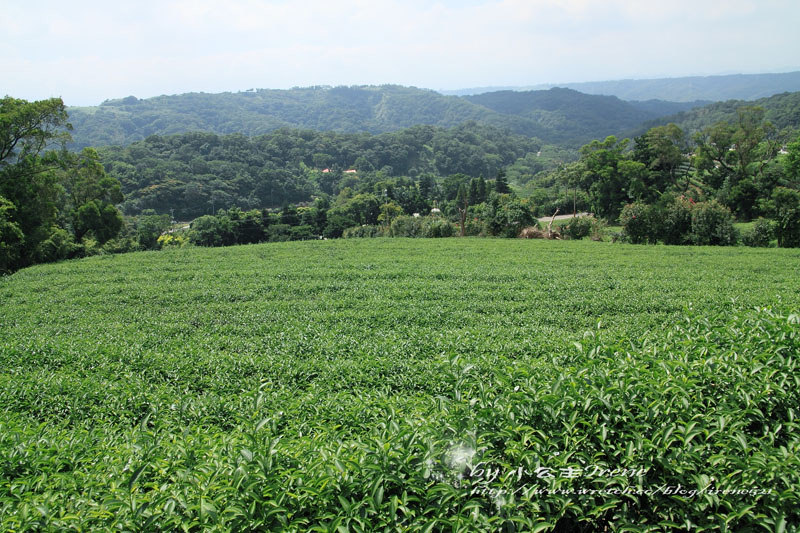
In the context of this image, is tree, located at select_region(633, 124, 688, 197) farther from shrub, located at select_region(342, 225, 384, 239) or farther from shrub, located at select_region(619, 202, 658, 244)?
shrub, located at select_region(342, 225, 384, 239)

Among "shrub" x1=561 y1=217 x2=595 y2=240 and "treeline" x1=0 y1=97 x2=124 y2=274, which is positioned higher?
"treeline" x1=0 y1=97 x2=124 y2=274

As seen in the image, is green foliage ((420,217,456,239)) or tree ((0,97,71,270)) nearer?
tree ((0,97,71,270))

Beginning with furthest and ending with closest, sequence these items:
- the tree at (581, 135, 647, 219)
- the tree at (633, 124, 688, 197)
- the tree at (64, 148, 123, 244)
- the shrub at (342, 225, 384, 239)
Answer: the tree at (633, 124, 688, 197)
the tree at (581, 135, 647, 219)
the shrub at (342, 225, 384, 239)
the tree at (64, 148, 123, 244)

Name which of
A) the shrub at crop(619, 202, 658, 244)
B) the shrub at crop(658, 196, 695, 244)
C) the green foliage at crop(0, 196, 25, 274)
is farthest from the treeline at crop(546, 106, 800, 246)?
the green foliage at crop(0, 196, 25, 274)

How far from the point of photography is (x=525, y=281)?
13.0 metres

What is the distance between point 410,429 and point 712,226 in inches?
1004

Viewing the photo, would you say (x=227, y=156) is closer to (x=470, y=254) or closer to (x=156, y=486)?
(x=470, y=254)

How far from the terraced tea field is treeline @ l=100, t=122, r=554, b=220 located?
211 feet

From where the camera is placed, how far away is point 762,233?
21578mm

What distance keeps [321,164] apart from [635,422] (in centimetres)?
11158

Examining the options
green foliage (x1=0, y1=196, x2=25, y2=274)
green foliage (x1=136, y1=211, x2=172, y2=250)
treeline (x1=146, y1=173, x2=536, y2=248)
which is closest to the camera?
green foliage (x1=0, y1=196, x2=25, y2=274)

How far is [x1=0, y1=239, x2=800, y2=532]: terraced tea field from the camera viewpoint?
6.72 feet

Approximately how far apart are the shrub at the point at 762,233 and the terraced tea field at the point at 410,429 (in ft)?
57.6

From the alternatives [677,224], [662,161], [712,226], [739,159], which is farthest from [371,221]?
[739,159]
